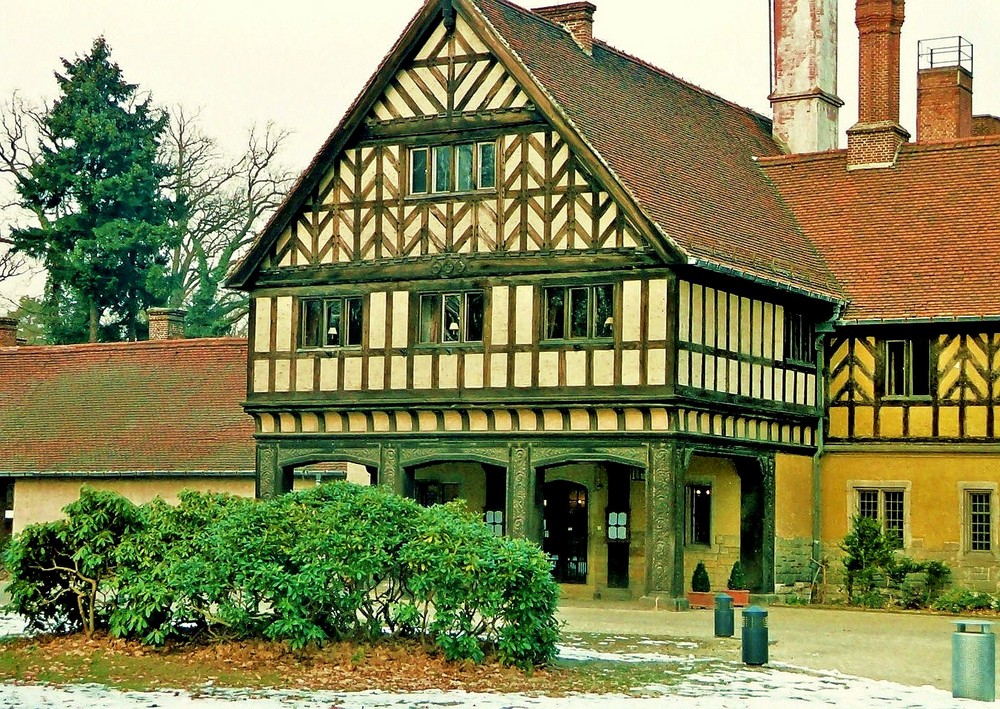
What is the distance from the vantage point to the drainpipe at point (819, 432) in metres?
32.7

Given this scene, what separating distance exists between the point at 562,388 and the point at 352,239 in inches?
195

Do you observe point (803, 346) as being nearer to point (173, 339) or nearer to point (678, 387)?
point (678, 387)

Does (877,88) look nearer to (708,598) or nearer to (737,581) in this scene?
(737,581)

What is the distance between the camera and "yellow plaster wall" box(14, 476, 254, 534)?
124ft

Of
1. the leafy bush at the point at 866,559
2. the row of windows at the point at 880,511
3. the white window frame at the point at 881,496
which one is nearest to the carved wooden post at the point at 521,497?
the row of windows at the point at 880,511

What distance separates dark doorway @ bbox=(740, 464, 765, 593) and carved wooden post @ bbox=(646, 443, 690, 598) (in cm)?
329

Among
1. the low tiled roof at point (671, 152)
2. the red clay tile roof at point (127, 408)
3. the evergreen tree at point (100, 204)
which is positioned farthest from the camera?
the evergreen tree at point (100, 204)

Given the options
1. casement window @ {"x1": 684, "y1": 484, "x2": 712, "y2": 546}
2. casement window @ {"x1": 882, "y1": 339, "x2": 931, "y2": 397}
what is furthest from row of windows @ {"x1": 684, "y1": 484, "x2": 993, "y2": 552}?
casement window @ {"x1": 882, "y1": 339, "x2": 931, "y2": 397}

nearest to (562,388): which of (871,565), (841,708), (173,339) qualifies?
(871,565)

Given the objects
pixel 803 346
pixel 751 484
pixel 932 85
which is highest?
pixel 932 85

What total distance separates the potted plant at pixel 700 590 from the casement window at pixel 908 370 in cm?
469

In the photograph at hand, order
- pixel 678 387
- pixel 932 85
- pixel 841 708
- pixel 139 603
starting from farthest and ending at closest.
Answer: pixel 932 85
pixel 678 387
pixel 139 603
pixel 841 708

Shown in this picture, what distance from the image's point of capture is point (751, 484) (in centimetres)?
3156

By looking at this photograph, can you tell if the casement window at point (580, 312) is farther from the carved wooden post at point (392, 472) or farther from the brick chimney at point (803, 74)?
the brick chimney at point (803, 74)
